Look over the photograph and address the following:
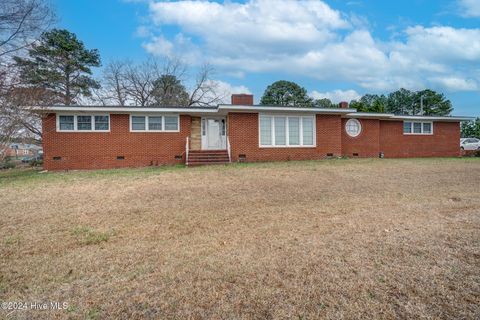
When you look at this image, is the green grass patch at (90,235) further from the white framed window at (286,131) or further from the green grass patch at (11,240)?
the white framed window at (286,131)

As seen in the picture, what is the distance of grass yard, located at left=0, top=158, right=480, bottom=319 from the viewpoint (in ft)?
7.66

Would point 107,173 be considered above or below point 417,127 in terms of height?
below

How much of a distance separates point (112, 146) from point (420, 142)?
19.6 metres

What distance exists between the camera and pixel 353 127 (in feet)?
55.7

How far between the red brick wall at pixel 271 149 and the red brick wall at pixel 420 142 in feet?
15.7

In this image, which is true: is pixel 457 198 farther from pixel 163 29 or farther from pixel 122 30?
pixel 122 30

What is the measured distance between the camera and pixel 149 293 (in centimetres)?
255

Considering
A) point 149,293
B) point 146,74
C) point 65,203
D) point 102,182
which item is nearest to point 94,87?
point 146,74

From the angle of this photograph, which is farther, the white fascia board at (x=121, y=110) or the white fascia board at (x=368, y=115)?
the white fascia board at (x=368, y=115)

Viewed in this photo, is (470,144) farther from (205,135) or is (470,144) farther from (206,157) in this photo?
(206,157)

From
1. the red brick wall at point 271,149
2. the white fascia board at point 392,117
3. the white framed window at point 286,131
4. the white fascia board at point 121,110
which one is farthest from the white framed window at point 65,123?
the white fascia board at point 392,117

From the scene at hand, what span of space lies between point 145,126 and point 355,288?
→ 13.3 meters

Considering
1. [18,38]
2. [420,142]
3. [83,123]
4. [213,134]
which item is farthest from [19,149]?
[420,142]

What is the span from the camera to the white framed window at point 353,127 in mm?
16891
